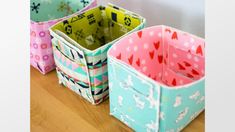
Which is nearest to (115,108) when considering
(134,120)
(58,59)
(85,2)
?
(134,120)

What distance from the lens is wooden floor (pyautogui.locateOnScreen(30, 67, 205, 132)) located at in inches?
30.8

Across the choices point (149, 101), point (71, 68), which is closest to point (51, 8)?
point (71, 68)

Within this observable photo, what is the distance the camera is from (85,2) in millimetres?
1040

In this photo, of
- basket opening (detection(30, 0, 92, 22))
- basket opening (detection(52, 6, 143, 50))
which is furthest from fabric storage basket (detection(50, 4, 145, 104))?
basket opening (detection(30, 0, 92, 22))

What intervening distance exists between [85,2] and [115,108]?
1.33ft

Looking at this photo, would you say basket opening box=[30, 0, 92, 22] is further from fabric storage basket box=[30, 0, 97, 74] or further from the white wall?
the white wall

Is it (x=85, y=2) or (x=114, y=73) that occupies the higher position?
(x=85, y=2)

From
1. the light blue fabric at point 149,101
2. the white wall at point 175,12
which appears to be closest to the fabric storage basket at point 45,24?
the white wall at point 175,12

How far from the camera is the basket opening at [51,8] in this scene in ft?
3.58

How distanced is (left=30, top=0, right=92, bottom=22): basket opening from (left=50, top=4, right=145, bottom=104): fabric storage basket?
4.7 inches

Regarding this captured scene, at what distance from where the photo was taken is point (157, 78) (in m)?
0.95
